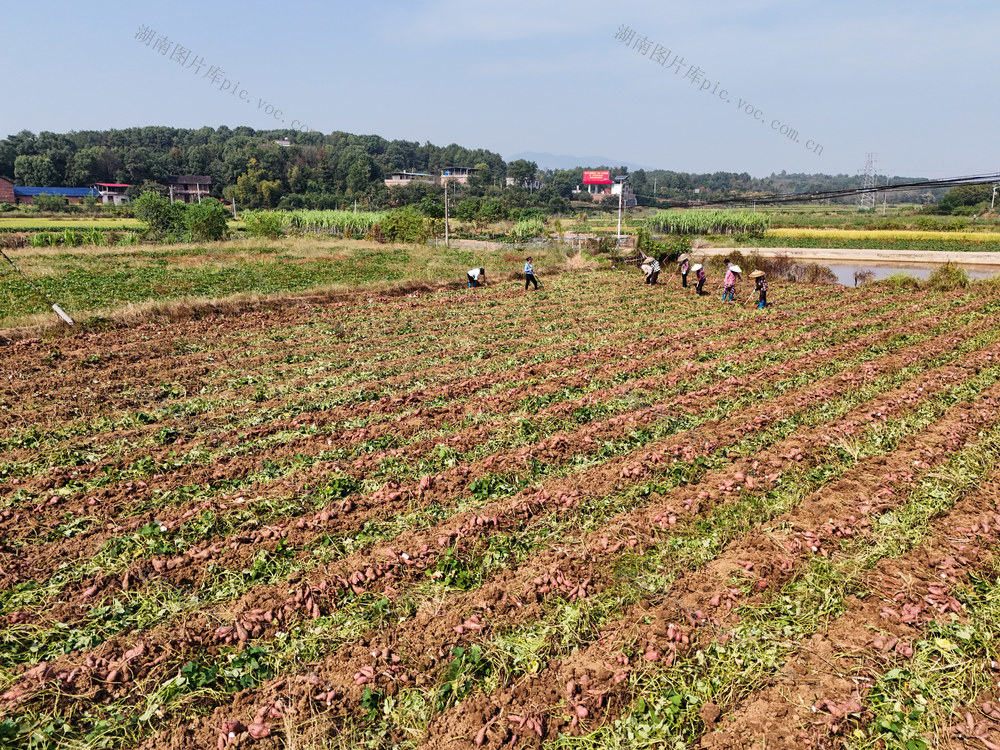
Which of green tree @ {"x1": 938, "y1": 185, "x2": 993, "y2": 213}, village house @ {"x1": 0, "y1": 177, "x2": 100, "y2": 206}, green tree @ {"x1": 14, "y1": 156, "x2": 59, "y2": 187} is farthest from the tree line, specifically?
green tree @ {"x1": 938, "y1": 185, "x2": 993, "y2": 213}

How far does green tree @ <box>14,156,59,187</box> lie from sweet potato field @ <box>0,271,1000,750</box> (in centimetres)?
11213

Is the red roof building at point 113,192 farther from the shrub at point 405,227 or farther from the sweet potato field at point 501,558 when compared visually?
the sweet potato field at point 501,558

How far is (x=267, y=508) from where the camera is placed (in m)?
7.61

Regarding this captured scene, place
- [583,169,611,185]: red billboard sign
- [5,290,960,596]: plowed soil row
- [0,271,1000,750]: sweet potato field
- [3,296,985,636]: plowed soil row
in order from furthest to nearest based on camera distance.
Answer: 1. [583,169,611,185]: red billboard sign
2. [5,290,960,596]: plowed soil row
3. [3,296,985,636]: plowed soil row
4. [0,271,1000,750]: sweet potato field

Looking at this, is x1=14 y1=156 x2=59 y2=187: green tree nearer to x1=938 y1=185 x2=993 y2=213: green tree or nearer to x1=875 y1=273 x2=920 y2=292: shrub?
x1=875 y1=273 x2=920 y2=292: shrub

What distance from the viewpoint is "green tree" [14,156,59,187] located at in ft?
324

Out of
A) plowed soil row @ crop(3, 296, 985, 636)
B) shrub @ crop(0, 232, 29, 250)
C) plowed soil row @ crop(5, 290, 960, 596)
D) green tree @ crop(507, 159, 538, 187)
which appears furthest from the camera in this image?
green tree @ crop(507, 159, 538, 187)

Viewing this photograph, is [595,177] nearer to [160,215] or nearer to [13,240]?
[160,215]

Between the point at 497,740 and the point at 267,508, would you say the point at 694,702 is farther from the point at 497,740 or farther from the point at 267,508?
the point at 267,508

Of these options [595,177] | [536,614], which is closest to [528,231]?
[536,614]

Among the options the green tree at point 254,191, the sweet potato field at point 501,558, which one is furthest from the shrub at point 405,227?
the green tree at point 254,191

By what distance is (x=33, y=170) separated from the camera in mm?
99500

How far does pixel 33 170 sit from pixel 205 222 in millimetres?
79993

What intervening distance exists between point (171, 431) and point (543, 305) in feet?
46.6
